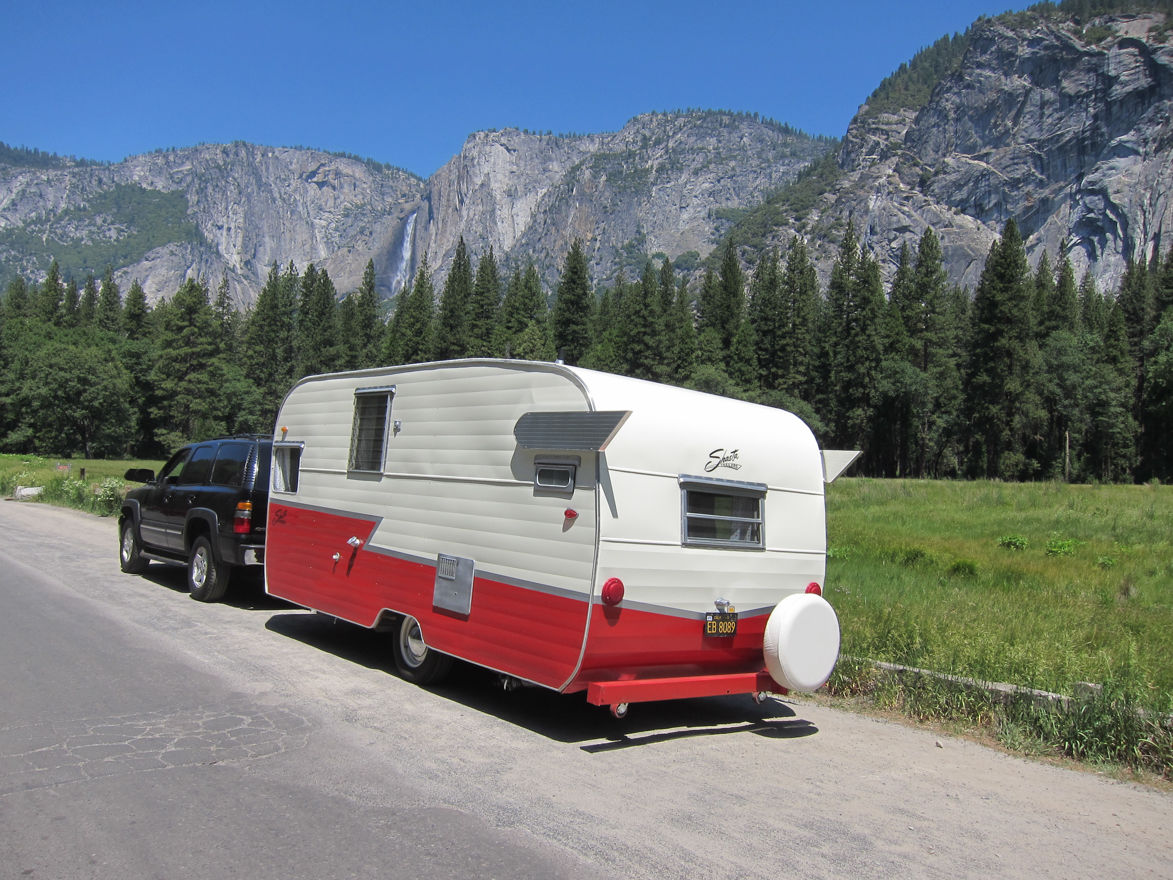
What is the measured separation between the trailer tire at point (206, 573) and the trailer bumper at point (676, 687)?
676cm

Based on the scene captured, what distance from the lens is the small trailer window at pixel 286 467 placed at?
30.1 feet

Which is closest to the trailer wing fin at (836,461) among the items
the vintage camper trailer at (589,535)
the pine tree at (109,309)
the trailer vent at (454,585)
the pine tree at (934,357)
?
the vintage camper trailer at (589,535)

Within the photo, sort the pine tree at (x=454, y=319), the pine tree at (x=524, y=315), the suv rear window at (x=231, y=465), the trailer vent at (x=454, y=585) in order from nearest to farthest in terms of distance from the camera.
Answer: the trailer vent at (x=454, y=585) → the suv rear window at (x=231, y=465) → the pine tree at (x=524, y=315) → the pine tree at (x=454, y=319)

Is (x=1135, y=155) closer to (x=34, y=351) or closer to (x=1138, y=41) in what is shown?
(x=1138, y=41)

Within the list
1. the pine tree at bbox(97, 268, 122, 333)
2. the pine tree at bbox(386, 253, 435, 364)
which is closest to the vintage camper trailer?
Result: the pine tree at bbox(386, 253, 435, 364)

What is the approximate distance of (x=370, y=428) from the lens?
26.7 ft

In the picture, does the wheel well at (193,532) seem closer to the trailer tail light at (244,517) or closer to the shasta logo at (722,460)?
the trailer tail light at (244,517)

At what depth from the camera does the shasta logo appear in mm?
6395

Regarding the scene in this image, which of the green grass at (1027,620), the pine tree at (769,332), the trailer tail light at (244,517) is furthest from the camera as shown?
the pine tree at (769,332)

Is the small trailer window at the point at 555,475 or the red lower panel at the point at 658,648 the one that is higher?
the small trailer window at the point at 555,475

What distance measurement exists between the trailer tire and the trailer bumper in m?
6.76

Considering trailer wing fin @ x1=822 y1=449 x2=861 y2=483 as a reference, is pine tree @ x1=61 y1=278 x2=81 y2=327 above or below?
above

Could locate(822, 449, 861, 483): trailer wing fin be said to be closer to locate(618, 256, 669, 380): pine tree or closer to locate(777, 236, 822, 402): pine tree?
locate(618, 256, 669, 380): pine tree

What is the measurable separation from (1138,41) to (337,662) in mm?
183700
